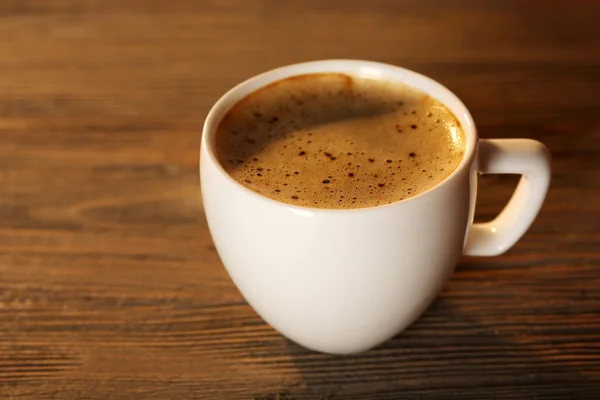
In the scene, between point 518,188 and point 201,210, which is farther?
point 201,210

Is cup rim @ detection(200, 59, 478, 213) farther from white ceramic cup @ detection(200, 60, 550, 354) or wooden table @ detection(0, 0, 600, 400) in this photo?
wooden table @ detection(0, 0, 600, 400)

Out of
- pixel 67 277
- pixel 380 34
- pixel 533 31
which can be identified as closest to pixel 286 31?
pixel 380 34

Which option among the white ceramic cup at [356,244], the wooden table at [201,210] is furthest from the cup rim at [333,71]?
the wooden table at [201,210]

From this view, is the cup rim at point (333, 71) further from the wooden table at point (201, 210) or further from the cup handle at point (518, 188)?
the wooden table at point (201, 210)

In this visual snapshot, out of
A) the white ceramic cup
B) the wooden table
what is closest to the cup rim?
the white ceramic cup

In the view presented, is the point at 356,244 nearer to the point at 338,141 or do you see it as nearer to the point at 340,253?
the point at 340,253

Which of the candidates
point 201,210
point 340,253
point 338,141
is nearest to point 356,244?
point 340,253
